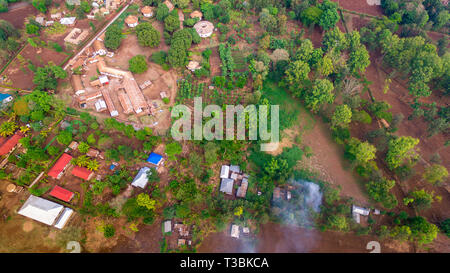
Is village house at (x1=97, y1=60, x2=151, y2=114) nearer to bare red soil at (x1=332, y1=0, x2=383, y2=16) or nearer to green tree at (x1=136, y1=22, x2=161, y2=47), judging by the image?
green tree at (x1=136, y1=22, x2=161, y2=47)

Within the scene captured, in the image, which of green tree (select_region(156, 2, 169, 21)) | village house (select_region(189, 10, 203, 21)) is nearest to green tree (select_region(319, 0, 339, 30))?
village house (select_region(189, 10, 203, 21))

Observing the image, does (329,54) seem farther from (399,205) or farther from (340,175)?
(399,205)

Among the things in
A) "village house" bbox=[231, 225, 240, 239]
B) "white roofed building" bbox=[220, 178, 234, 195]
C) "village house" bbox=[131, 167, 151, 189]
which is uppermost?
"village house" bbox=[131, 167, 151, 189]

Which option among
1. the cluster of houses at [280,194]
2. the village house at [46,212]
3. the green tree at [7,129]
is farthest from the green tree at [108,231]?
the green tree at [7,129]

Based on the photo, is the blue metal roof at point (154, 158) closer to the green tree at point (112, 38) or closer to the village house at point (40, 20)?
Answer: the green tree at point (112, 38)

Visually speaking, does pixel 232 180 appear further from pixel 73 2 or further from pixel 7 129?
pixel 73 2

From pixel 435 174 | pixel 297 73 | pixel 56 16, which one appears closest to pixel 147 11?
pixel 56 16
